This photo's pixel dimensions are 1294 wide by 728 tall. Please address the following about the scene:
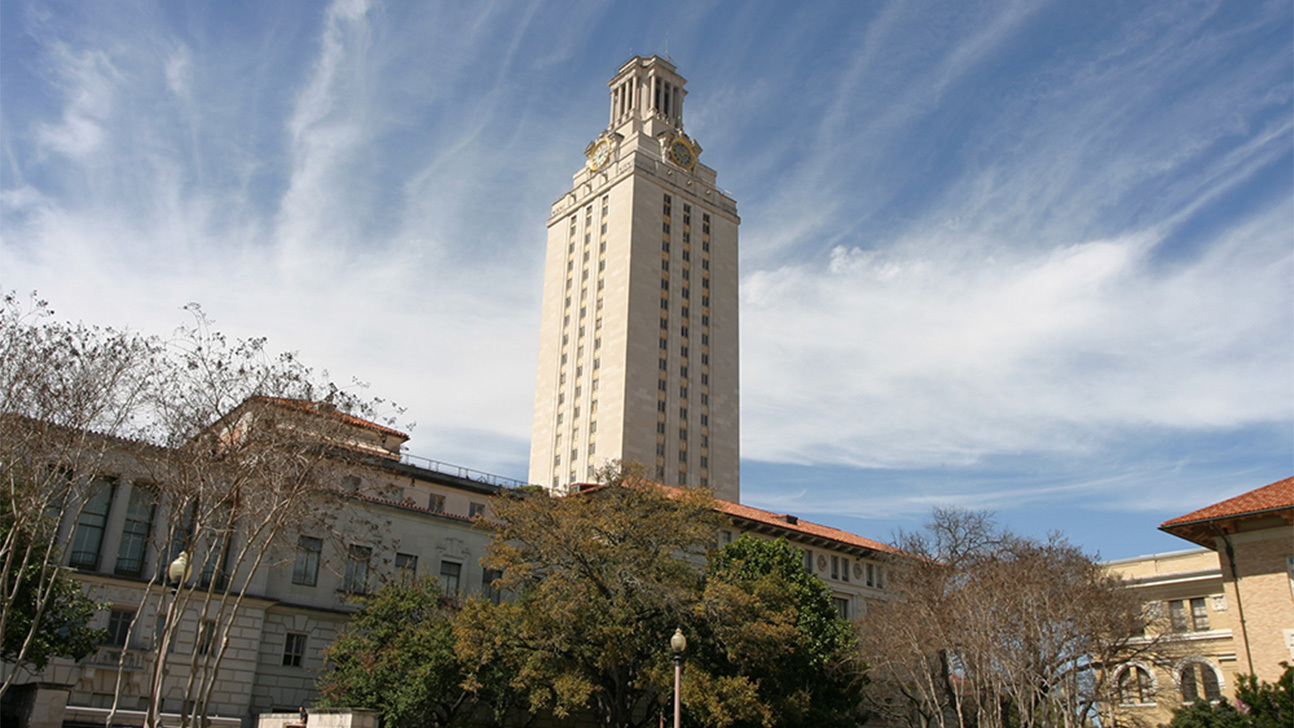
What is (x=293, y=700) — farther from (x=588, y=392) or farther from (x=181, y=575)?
(x=588, y=392)

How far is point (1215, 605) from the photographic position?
46938 millimetres

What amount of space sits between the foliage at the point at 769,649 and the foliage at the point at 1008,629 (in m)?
2.21

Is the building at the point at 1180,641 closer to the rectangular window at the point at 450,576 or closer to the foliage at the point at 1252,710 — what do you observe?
the foliage at the point at 1252,710

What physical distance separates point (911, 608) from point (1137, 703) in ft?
49.4

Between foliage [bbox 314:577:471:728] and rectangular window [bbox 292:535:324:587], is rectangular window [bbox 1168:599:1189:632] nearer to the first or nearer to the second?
foliage [bbox 314:577:471:728]

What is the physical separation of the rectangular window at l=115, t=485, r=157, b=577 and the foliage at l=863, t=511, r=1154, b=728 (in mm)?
32700

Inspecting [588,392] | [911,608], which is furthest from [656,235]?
[911,608]

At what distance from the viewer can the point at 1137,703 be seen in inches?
1906

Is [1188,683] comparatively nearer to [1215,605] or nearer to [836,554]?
[1215,605]

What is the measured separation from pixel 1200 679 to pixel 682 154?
282 feet

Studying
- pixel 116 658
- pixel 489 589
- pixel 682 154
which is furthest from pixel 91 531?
pixel 682 154

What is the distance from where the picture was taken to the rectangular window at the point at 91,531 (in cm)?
3944

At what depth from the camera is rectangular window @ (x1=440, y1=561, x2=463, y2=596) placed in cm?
4856

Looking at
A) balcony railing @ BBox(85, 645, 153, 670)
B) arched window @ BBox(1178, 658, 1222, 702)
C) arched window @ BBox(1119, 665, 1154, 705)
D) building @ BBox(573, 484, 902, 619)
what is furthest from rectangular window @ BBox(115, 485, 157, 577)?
arched window @ BBox(1178, 658, 1222, 702)
